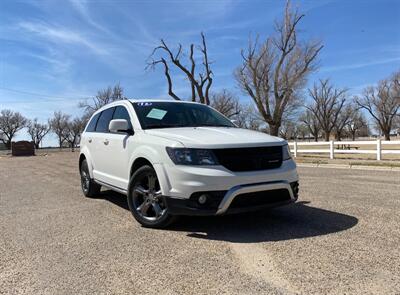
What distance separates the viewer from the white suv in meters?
4.23

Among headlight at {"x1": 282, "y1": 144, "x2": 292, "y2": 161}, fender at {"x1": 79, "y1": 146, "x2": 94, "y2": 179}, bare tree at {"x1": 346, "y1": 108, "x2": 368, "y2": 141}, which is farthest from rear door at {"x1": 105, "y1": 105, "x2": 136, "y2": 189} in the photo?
bare tree at {"x1": 346, "y1": 108, "x2": 368, "y2": 141}

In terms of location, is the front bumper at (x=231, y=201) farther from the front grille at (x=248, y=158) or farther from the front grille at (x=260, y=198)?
the front grille at (x=248, y=158)

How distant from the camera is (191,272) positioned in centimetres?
337

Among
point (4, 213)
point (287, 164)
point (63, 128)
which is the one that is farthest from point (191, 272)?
point (63, 128)

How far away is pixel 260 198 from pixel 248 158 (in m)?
0.50

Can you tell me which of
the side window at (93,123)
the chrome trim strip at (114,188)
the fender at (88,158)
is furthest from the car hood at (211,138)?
the side window at (93,123)

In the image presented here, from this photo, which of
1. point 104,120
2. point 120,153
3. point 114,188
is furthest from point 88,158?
point 120,153

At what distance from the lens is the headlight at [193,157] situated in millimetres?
4273

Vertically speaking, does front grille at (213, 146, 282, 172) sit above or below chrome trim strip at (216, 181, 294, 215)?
above

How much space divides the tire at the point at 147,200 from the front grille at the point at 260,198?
2.85ft

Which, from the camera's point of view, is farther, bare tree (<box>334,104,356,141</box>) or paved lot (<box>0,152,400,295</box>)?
bare tree (<box>334,104,356,141</box>)

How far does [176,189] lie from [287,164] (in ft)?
4.93

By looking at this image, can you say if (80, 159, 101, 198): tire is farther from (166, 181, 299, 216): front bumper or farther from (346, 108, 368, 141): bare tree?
(346, 108, 368, 141): bare tree

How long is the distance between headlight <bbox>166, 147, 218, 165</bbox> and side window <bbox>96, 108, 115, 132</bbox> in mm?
2662
